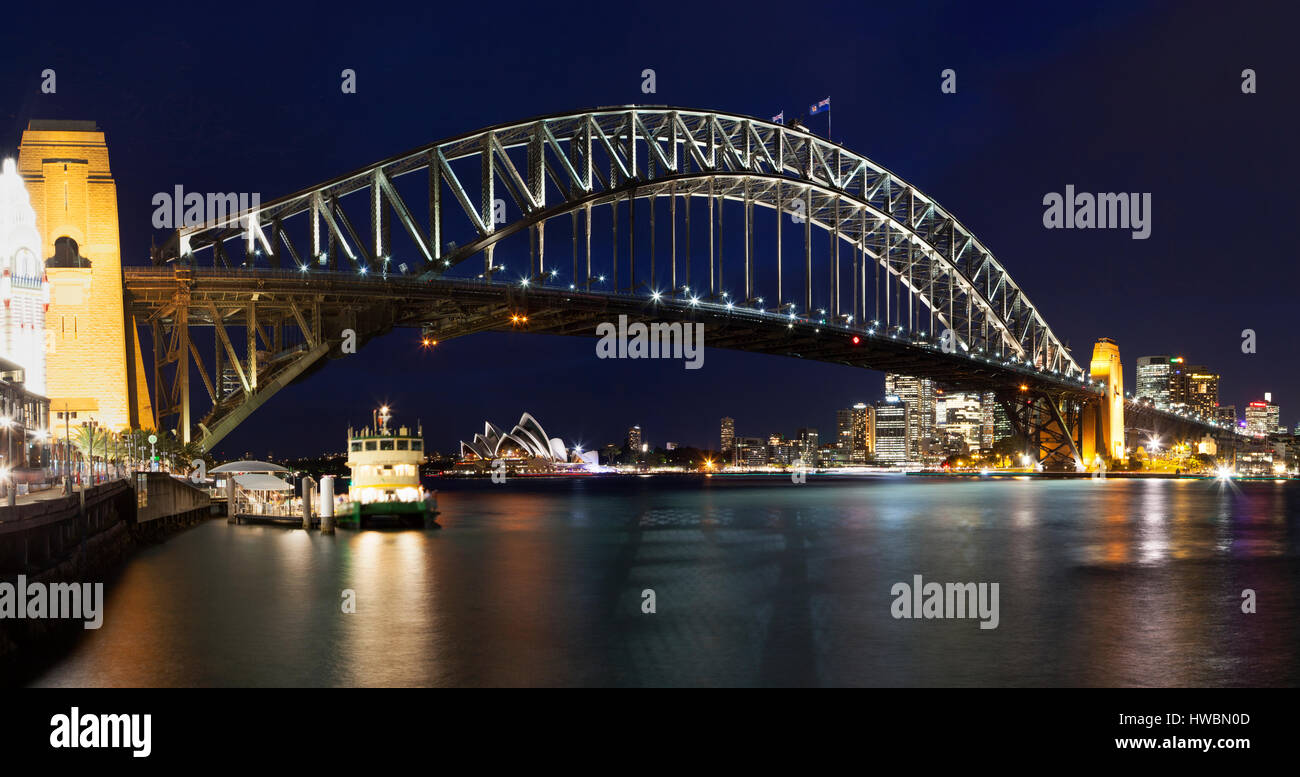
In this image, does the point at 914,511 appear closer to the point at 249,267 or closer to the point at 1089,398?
the point at 249,267

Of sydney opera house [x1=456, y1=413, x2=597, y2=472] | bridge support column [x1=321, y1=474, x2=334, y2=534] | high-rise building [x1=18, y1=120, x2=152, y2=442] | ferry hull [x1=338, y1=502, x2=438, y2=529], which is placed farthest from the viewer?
sydney opera house [x1=456, y1=413, x2=597, y2=472]

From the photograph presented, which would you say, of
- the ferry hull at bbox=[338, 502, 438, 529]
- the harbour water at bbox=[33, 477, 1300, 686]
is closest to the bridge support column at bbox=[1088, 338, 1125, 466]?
the harbour water at bbox=[33, 477, 1300, 686]

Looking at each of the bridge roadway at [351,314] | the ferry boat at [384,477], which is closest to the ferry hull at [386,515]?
the ferry boat at [384,477]

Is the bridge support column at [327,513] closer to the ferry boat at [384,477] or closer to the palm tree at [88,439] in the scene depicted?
the ferry boat at [384,477]

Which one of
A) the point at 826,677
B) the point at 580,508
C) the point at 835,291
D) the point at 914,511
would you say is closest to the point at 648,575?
the point at 826,677

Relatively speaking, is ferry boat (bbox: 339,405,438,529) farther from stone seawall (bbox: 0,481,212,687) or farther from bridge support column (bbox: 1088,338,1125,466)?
bridge support column (bbox: 1088,338,1125,466)

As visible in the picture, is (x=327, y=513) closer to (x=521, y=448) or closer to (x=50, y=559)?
(x=50, y=559)

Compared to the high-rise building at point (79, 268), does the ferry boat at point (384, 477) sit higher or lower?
lower
